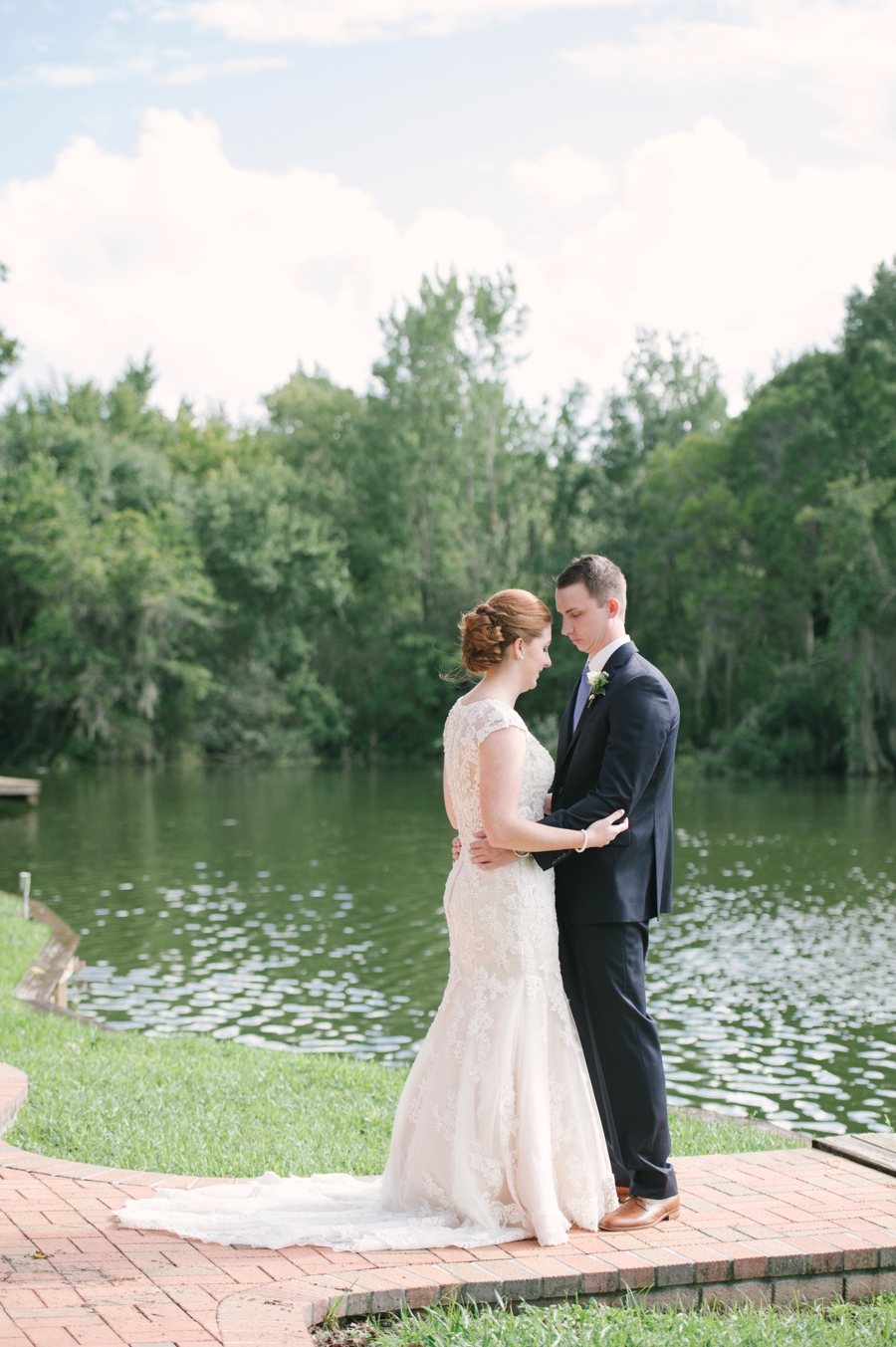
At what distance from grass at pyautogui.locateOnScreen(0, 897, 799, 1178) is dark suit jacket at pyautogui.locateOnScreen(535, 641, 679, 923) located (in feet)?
6.31

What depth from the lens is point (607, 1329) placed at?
10.6 feet

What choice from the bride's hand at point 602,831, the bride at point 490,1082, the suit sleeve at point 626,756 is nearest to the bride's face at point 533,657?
the bride at point 490,1082

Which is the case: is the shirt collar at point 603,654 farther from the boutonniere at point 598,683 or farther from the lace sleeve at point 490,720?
the lace sleeve at point 490,720

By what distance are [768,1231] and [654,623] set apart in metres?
42.4

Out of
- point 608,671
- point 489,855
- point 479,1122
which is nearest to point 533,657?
point 608,671

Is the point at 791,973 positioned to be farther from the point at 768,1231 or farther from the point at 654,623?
the point at 654,623

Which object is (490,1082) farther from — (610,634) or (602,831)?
(610,634)

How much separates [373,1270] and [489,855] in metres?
1.25

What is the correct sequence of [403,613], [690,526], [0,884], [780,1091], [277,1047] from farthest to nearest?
1. [403,613]
2. [690,526]
3. [0,884]
4. [277,1047]
5. [780,1091]

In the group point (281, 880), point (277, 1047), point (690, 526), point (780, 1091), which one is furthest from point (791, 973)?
point (690, 526)

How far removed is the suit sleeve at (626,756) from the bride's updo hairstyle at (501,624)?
0.36m

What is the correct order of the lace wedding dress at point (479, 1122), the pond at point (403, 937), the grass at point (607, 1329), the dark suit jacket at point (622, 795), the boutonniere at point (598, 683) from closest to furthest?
the grass at point (607, 1329), the lace wedding dress at point (479, 1122), the dark suit jacket at point (622, 795), the boutonniere at point (598, 683), the pond at point (403, 937)

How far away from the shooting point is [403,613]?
52.3 m

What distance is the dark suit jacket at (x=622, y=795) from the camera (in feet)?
13.1
